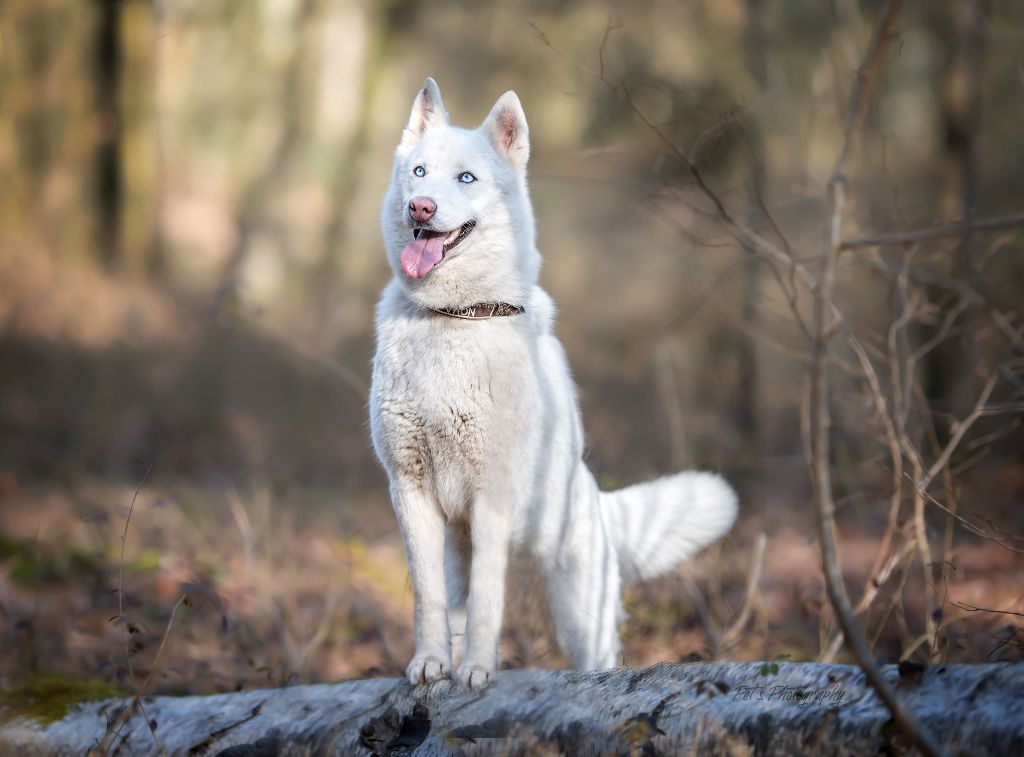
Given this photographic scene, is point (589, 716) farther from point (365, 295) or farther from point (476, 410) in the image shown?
point (365, 295)

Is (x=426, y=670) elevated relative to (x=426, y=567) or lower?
lower

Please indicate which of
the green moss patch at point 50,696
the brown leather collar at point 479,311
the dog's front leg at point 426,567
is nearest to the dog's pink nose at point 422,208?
the brown leather collar at point 479,311

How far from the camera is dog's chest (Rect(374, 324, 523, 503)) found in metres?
2.83

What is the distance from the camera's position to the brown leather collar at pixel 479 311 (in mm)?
2988

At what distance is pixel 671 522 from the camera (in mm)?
3795

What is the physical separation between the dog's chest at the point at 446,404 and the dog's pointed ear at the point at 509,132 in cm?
67

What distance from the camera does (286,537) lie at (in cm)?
563

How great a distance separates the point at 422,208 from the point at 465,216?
0.17 meters

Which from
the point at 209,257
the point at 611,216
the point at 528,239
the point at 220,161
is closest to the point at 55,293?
the point at 209,257

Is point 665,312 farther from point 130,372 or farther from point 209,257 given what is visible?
point 130,372

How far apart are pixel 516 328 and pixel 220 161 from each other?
9.21m

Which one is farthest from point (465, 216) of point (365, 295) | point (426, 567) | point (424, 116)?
point (365, 295)
